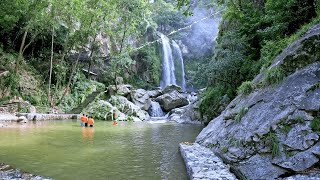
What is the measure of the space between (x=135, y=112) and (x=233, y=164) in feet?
65.3

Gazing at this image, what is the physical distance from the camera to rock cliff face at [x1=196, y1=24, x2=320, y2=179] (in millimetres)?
5391

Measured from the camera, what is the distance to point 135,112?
84.9 ft

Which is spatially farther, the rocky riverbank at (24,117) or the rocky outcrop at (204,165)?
the rocky riverbank at (24,117)

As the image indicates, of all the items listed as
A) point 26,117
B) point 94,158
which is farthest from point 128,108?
point 94,158

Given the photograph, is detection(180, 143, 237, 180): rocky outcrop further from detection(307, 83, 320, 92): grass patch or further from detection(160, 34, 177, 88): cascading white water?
detection(160, 34, 177, 88): cascading white water

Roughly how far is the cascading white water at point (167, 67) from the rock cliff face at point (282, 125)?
31192 mm

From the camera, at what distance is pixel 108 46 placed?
124 ft

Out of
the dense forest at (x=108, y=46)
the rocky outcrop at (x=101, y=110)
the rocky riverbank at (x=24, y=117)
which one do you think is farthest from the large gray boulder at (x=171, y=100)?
the rocky riverbank at (x=24, y=117)

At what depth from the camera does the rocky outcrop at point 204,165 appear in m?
5.64

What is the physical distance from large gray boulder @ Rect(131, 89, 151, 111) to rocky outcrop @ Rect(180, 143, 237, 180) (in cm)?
2011

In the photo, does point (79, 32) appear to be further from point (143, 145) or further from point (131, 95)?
point (143, 145)

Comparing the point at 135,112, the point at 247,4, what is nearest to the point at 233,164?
the point at 247,4

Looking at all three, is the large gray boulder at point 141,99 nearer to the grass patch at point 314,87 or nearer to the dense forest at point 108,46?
the dense forest at point 108,46

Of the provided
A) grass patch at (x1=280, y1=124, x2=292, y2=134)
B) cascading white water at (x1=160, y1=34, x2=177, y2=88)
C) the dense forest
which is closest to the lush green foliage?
the dense forest
